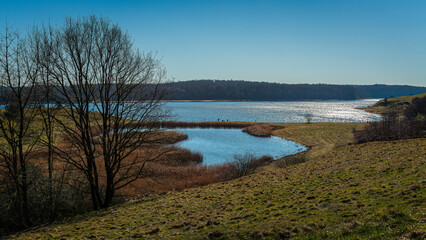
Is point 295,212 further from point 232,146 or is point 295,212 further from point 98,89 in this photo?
point 232,146

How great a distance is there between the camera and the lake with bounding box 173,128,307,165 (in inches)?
1426

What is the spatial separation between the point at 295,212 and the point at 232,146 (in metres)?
33.7

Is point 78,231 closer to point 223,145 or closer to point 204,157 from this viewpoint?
point 204,157

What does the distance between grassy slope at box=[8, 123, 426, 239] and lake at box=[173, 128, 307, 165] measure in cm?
1868

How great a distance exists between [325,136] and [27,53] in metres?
48.1

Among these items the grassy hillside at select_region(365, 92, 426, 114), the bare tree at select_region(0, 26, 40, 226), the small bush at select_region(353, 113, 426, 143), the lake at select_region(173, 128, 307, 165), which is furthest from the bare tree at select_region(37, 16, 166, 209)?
the grassy hillside at select_region(365, 92, 426, 114)

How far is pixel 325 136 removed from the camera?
4962cm

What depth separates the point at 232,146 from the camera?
43.0 m

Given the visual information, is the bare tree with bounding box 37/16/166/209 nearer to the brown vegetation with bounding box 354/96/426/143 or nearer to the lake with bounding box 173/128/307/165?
the lake with bounding box 173/128/307/165

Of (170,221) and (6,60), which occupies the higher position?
(6,60)

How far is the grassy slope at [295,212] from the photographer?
272 inches

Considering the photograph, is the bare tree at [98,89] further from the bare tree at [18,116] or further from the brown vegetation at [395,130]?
the brown vegetation at [395,130]

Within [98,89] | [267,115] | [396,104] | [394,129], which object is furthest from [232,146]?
[396,104]

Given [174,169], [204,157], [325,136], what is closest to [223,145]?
[204,157]
